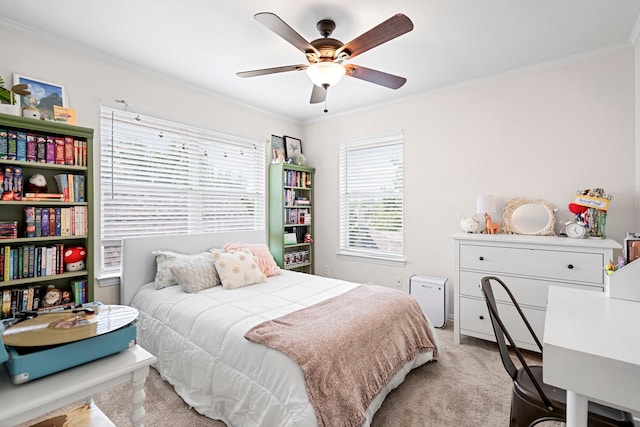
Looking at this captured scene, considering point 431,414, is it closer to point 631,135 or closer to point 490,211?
point 490,211

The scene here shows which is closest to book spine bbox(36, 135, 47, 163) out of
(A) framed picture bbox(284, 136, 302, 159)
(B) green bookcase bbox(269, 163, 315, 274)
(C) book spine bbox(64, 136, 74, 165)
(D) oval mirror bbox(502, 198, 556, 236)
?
(C) book spine bbox(64, 136, 74, 165)

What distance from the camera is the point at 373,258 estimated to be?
4004 mm

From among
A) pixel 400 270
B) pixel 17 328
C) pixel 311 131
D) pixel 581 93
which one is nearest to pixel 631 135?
pixel 581 93

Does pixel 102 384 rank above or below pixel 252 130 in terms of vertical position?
below

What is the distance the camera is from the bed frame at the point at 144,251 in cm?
271

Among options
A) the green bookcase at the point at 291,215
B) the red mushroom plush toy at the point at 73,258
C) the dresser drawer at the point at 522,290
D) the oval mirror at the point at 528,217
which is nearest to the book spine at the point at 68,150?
the red mushroom plush toy at the point at 73,258

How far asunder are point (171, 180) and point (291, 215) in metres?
1.62

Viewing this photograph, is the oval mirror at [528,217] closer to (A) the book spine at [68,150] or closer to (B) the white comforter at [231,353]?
(B) the white comforter at [231,353]

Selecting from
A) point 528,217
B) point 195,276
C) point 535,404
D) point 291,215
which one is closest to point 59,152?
point 195,276

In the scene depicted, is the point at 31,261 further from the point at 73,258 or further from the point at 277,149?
the point at 277,149

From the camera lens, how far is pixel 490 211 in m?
2.96

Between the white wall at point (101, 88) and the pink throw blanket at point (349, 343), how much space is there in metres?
2.01

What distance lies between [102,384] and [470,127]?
11.8 feet

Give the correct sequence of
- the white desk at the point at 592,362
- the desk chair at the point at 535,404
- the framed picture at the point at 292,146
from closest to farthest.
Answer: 1. the white desk at the point at 592,362
2. the desk chair at the point at 535,404
3. the framed picture at the point at 292,146
